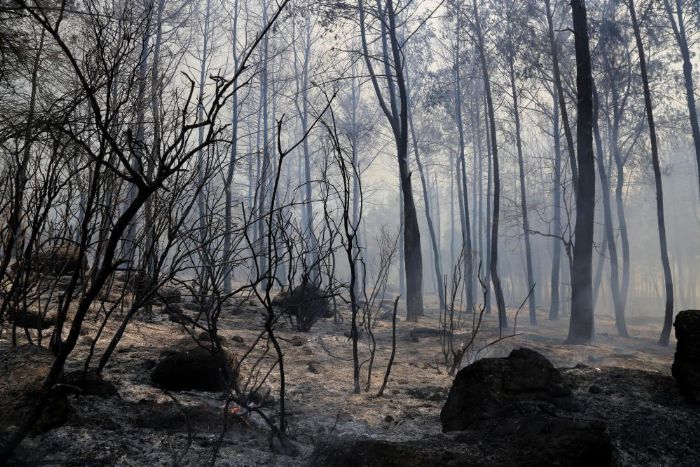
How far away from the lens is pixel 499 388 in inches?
110

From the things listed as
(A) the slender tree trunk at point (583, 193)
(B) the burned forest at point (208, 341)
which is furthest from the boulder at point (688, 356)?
(A) the slender tree trunk at point (583, 193)

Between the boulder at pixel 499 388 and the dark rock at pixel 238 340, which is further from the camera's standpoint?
the dark rock at pixel 238 340

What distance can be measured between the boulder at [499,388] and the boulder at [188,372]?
1.56 meters

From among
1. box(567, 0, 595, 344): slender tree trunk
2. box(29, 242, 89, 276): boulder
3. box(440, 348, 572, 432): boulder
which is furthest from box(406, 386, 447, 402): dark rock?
box(567, 0, 595, 344): slender tree trunk

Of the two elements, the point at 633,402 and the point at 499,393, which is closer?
the point at 499,393

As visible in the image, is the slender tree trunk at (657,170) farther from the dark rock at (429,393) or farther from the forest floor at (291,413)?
the dark rock at (429,393)

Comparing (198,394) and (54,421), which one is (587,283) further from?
(54,421)

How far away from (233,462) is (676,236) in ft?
150

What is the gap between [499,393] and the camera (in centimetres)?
277

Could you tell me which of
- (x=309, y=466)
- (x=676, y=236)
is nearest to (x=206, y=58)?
(x=309, y=466)

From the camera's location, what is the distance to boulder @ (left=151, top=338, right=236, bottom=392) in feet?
10.8

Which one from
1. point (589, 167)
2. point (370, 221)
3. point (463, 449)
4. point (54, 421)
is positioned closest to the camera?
point (463, 449)

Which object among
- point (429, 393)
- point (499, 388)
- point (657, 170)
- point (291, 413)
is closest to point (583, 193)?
point (657, 170)

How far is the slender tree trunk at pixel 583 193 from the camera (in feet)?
29.0
